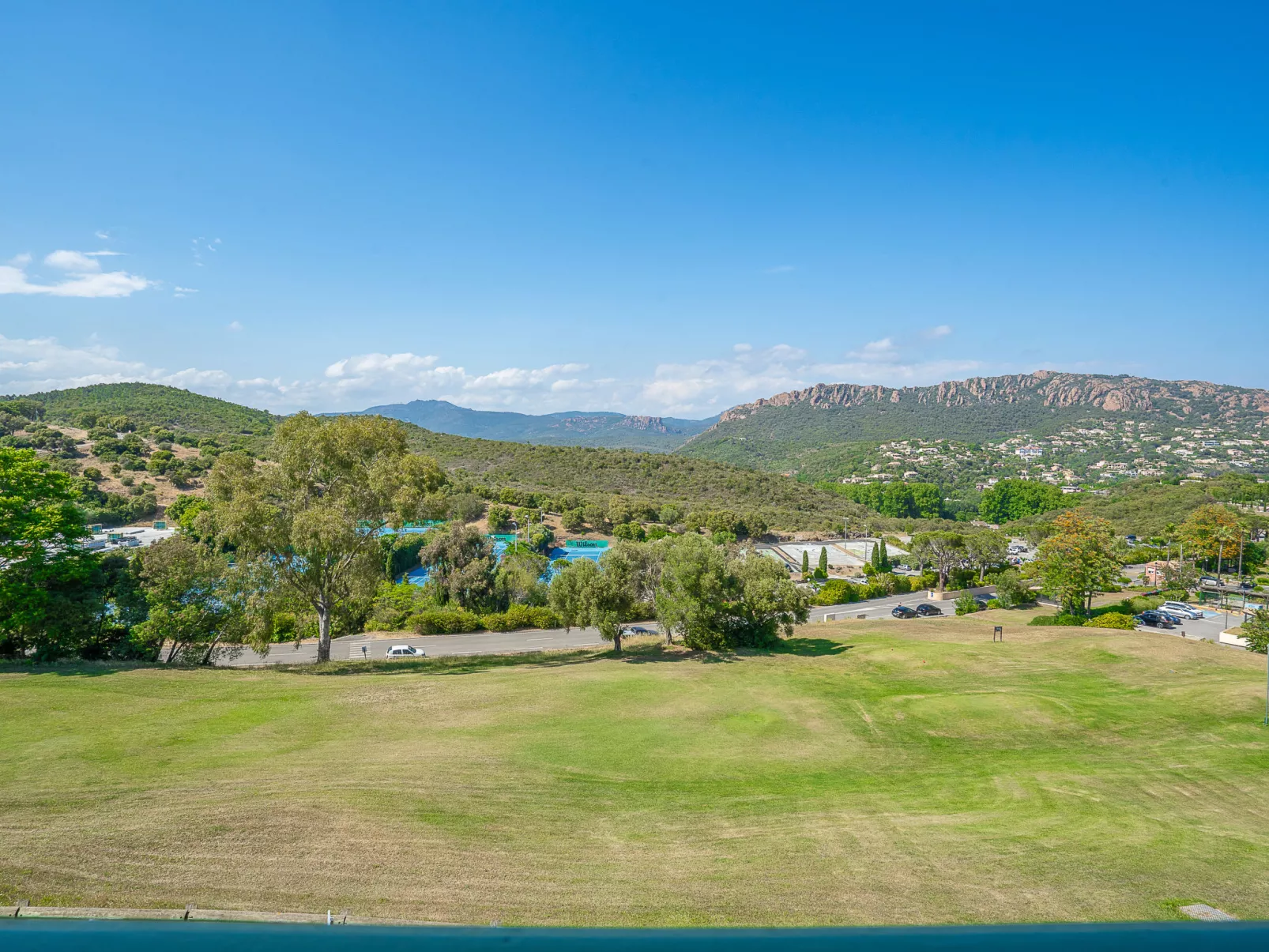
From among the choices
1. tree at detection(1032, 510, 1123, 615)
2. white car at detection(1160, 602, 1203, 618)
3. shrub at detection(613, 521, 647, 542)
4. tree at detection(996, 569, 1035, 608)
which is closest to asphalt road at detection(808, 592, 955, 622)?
tree at detection(996, 569, 1035, 608)

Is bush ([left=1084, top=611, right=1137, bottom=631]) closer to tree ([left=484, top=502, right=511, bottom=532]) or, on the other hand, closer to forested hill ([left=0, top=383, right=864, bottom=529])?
forested hill ([left=0, top=383, right=864, bottom=529])

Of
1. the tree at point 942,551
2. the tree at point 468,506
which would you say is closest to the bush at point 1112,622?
the tree at point 942,551

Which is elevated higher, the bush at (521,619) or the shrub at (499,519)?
the shrub at (499,519)

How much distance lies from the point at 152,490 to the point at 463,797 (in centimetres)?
7257

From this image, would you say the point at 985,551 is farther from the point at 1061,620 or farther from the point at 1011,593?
the point at 1061,620

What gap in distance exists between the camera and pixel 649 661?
26547mm

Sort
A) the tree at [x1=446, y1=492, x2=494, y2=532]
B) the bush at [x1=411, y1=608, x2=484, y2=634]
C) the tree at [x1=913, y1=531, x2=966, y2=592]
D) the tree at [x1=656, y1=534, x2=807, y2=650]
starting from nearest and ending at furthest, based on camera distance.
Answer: the tree at [x1=656, y1=534, x2=807, y2=650], the bush at [x1=411, y1=608, x2=484, y2=634], the tree at [x1=913, y1=531, x2=966, y2=592], the tree at [x1=446, y1=492, x2=494, y2=532]

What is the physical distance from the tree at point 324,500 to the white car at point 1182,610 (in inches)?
1850

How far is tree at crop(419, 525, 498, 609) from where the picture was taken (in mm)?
43688

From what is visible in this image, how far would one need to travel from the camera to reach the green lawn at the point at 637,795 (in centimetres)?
805

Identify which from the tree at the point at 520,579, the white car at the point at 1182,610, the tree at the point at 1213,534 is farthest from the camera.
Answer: the tree at the point at 1213,534

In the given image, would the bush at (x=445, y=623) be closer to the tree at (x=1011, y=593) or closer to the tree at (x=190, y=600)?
the tree at (x=190, y=600)

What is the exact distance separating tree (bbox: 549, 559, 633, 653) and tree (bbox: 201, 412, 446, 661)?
673cm

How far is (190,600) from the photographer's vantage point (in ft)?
74.5
